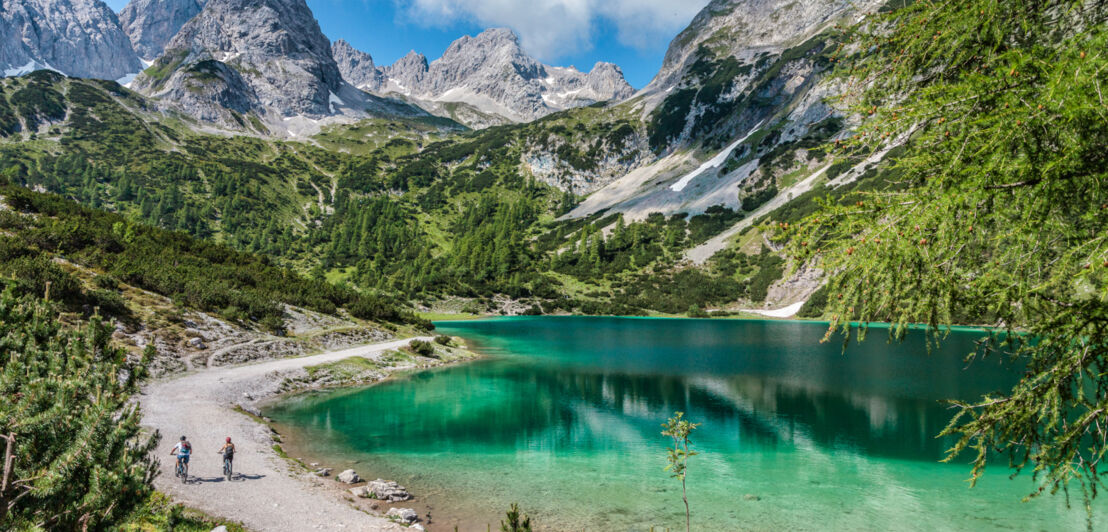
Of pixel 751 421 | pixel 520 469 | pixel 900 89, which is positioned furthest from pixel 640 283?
pixel 900 89

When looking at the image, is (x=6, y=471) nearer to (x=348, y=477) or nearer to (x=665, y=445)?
(x=348, y=477)

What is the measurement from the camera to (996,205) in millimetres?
5371

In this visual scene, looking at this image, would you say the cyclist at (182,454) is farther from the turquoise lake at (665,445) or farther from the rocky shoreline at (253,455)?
the turquoise lake at (665,445)

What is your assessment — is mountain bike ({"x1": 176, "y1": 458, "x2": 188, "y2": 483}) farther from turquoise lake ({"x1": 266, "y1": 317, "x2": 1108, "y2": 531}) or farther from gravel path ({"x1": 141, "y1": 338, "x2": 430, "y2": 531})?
turquoise lake ({"x1": 266, "y1": 317, "x2": 1108, "y2": 531})

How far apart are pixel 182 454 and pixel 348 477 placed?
5.72m

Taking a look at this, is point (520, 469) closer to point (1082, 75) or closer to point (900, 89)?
point (900, 89)

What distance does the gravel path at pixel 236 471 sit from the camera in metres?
14.3

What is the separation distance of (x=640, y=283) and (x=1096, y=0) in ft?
567

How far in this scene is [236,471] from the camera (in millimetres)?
17703

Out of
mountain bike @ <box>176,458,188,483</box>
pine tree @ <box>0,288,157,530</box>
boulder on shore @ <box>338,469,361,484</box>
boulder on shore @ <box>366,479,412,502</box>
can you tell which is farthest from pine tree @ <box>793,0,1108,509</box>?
mountain bike @ <box>176,458,188,483</box>

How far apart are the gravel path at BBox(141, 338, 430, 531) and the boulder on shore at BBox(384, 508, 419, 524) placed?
24.3 inches

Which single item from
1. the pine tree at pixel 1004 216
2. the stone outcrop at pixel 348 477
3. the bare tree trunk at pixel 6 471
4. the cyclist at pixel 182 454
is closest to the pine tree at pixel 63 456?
the bare tree trunk at pixel 6 471

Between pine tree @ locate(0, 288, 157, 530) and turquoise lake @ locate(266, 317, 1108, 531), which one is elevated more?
pine tree @ locate(0, 288, 157, 530)

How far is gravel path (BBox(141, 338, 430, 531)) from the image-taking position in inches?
562
